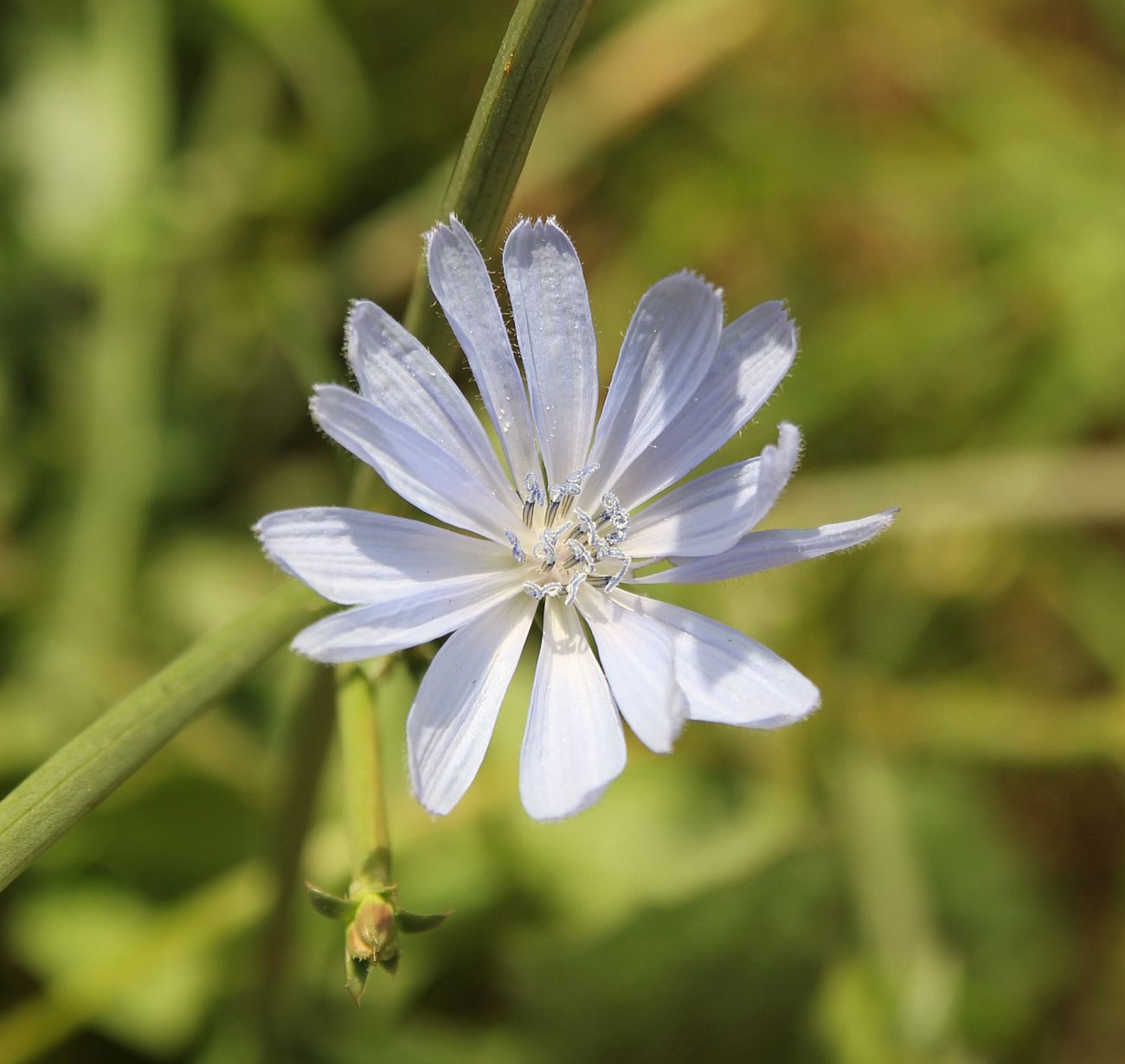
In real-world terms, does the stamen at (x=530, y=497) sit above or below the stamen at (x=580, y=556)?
above

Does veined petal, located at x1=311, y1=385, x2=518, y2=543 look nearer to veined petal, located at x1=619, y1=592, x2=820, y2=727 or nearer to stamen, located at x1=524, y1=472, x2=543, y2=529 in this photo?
stamen, located at x1=524, y1=472, x2=543, y2=529

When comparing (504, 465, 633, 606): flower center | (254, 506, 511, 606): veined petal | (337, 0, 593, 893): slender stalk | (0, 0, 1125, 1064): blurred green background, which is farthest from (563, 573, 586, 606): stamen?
(0, 0, 1125, 1064): blurred green background

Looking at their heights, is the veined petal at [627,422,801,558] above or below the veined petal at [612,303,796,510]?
below

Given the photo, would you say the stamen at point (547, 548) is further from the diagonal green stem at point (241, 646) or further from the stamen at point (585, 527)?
the diagonal green stem at point (241, 646)

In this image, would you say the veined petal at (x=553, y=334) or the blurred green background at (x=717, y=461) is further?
the blurred green background at (x=717, y=461)

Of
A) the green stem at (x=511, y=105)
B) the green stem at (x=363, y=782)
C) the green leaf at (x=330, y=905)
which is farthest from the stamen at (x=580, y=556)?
the green leaf at (x=330, y=905)

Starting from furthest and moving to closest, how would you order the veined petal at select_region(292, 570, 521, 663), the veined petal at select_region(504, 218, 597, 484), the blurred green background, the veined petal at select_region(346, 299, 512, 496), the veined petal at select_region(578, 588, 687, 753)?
1. the blurred green background
2. the veined petal at select_region(504, 218, 597, 484)
3. the veined petal at select_region(346, 299, 512, 496)
4. the veined petal at select_region(578, 588, 687, 753)
5. the veined petal at select_region(292, 570, 521, 663)
